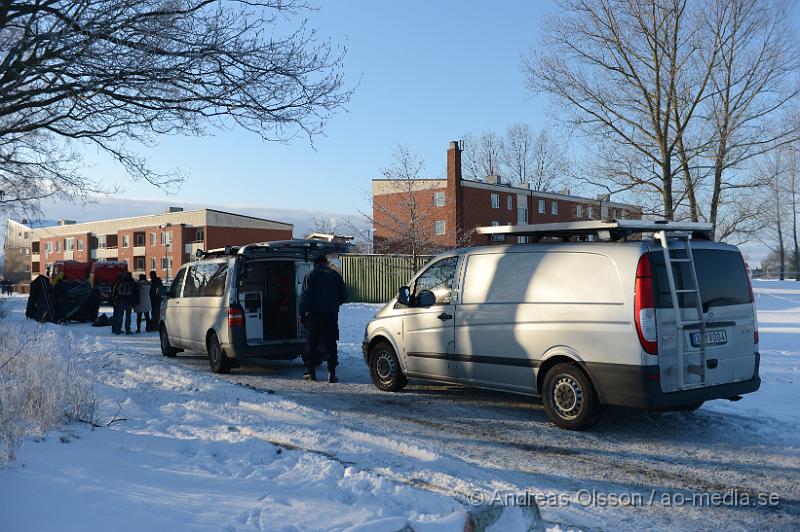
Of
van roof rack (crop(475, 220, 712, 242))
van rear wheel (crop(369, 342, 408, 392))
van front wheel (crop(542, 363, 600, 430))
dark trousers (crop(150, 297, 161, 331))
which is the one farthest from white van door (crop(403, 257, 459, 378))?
dark trousers (crop(150, 297, 161, 331))

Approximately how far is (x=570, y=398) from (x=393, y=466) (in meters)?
2.40

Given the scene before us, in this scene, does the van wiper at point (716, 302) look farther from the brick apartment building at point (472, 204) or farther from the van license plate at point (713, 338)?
the brick apartment building at point (472, 204)

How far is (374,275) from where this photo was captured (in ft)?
102

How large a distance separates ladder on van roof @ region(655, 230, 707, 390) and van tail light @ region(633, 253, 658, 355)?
0.73ft

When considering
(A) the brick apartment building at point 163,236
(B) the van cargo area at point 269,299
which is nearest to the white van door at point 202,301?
(B) the van cargo area at point 269,299

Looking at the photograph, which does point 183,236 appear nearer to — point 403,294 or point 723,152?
point 723,152

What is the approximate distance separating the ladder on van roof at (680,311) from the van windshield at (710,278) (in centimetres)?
4

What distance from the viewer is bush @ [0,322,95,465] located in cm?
511

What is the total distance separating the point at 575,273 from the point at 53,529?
518 cm

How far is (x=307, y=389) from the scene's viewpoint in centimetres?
958

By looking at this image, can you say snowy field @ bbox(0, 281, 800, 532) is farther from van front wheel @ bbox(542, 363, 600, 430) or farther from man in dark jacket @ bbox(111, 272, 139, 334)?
man in dark jacket @ bbox(111, 272, 139, 334)

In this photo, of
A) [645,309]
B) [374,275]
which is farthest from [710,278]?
[374,275]

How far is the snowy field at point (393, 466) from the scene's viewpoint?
13.1ft

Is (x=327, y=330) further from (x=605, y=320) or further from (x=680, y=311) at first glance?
(x=680, y=311)
